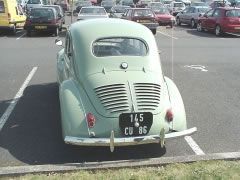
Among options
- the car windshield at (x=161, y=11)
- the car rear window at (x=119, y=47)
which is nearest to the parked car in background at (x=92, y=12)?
the car windshield at (x=161, y=11)

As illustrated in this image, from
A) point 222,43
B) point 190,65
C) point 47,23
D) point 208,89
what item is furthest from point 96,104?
point 47,23

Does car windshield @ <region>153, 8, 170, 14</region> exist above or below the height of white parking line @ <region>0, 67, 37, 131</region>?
below

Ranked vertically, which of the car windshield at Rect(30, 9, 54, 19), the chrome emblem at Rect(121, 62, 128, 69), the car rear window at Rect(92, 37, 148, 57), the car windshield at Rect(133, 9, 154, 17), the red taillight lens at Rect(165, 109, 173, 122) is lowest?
the car windshield at Rect(133, 9, 154, 17)

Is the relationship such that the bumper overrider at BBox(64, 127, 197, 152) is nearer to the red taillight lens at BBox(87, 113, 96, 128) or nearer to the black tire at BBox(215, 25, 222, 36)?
the red taillight lens at BBox(87, 113, 96, 128)

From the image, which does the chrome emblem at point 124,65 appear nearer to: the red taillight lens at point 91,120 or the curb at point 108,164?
the red taillight lens at point 91,120

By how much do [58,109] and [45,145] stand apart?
6.54 feet

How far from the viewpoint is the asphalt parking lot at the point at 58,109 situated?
6465 mm

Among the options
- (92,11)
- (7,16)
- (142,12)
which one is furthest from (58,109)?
(142,12)

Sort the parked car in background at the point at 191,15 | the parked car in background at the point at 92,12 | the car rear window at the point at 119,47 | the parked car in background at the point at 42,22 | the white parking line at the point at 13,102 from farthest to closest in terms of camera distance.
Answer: the parked car in background at the point at 191,15 → the parked car in background at the point at 92,12 → the parked car in background at the point at 42,22 → the white parking line at the point at 13,102 → the car rear window at the point at 119,47

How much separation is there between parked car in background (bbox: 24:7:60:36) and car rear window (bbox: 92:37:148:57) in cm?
1663

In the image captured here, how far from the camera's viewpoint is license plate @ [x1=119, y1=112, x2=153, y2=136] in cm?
609

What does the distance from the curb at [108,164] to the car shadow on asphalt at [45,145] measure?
350 millimetres

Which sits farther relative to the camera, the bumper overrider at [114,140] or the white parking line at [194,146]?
the white parking line at [194,146]

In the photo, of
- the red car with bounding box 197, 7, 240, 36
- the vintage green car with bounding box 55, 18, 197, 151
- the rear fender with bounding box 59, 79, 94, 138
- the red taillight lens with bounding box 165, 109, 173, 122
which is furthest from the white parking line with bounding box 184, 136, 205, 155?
the red car with bounding box 197, 7, 240, 36
